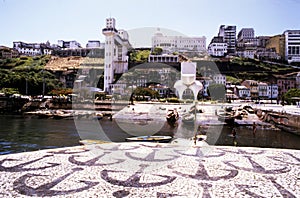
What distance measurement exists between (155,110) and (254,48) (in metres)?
46.4

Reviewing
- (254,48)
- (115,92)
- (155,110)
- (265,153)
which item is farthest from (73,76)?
(265,153)

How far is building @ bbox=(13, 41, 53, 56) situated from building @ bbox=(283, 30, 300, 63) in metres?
60.0

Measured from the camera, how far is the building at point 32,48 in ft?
208

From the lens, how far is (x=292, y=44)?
5656cm

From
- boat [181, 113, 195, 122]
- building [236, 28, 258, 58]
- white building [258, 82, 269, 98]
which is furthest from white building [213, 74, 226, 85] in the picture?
building [236, 28, 258, 58]

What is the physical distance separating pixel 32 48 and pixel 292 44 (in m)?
65.3

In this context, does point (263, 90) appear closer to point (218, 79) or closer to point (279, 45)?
point (218, 79)

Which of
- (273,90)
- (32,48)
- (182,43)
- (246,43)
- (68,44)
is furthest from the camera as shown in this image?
(68,44)

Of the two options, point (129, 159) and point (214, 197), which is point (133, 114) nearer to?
point (129, 159)

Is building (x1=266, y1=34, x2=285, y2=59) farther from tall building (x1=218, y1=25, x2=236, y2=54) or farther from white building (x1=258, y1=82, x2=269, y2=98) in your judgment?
white building (x1=258, y1=82, x2=269, y2=98)

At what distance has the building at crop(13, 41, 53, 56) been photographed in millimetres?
63344

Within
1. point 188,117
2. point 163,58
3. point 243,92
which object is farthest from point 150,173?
point 163,58

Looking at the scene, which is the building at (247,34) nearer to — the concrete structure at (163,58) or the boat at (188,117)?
the concrete structure at (163,58)

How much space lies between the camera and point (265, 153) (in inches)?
216
